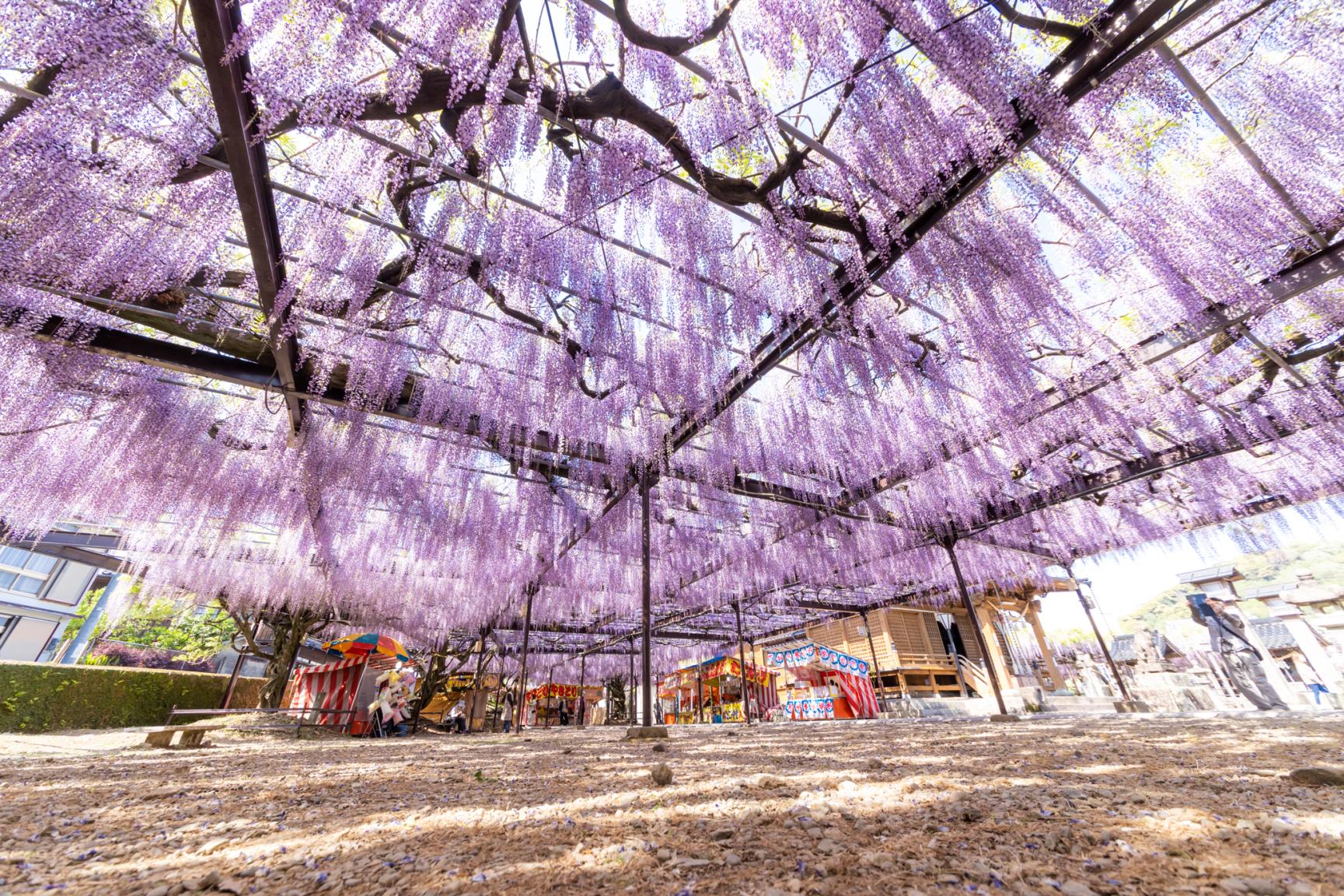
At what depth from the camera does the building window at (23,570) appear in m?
19.3

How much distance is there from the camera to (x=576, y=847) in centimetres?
190

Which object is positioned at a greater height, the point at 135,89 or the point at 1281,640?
the point at 135,89

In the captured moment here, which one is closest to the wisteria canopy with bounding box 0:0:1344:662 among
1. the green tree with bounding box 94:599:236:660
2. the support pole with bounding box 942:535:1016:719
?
the support pole with bounding box 942:535:1016:719

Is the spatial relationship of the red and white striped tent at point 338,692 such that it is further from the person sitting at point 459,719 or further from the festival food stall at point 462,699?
the person sitting at point 459,719

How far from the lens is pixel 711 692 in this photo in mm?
22469

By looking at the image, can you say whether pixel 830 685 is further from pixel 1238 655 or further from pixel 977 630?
Result: pixel 1238 655

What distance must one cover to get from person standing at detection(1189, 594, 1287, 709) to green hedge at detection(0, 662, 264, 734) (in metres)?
24.6

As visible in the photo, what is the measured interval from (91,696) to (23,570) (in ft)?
49.0

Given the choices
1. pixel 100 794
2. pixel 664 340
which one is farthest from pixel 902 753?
A: pixel 100 794

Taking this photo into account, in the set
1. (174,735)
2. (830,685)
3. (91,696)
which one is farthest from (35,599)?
(830,685)

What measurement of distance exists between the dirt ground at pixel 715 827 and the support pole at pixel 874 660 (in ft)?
42.0

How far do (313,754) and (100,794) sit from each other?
2.92 meters

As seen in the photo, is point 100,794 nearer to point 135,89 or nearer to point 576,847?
point 576,847

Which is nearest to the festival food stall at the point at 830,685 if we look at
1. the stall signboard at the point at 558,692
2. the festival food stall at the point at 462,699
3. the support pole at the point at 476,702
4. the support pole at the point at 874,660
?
the support pole at the point at 874,660
